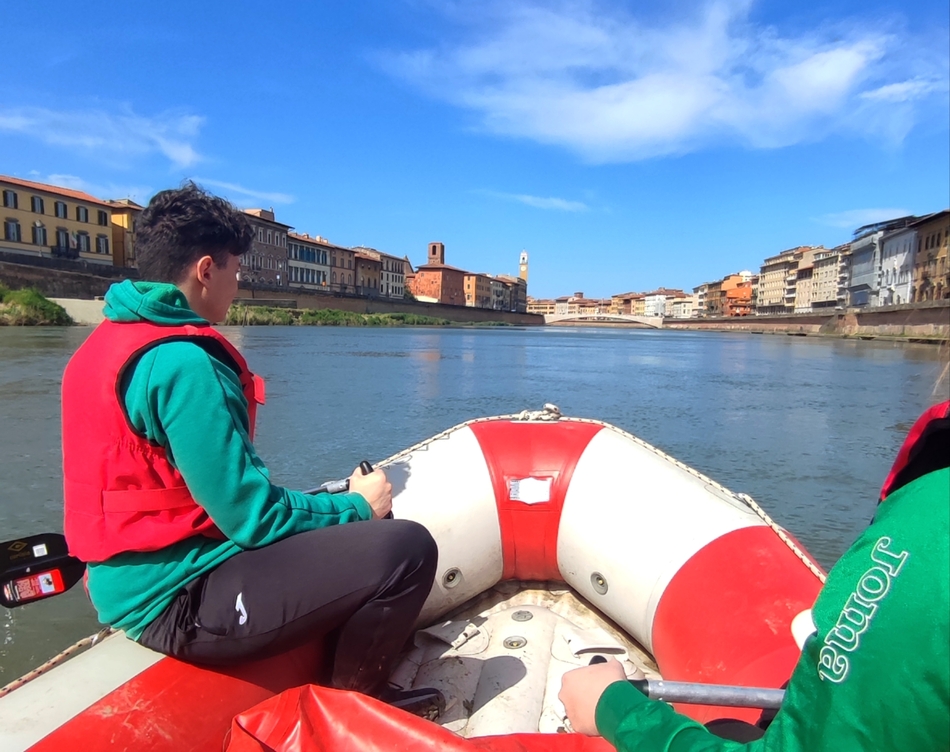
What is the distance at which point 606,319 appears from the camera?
122 meters

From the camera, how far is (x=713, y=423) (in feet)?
38.3

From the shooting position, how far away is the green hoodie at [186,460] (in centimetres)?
138

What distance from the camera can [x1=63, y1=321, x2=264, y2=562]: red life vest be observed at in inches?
55.4

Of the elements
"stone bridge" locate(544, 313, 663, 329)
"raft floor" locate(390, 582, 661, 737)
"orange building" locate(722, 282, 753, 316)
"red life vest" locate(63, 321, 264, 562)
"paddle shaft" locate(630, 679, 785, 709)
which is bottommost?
"raft floor" locate(390, 582, 661, 737)

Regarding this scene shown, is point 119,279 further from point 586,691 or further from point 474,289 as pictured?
point 474,289

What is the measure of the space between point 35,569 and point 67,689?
381mm

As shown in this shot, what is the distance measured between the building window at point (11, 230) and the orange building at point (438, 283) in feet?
208

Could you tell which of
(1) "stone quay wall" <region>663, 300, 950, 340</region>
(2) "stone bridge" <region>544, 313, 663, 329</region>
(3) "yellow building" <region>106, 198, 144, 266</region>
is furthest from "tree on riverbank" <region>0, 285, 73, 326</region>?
(2) "stone bridge" <region>544, 313, 663, 329</region>

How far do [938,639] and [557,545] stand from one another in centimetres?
250

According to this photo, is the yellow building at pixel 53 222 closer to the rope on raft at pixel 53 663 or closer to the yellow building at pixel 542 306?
the rope on raft at pixel 53 663

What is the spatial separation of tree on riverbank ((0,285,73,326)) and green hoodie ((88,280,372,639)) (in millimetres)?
37679

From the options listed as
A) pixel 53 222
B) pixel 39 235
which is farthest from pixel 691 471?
pixel 53 222

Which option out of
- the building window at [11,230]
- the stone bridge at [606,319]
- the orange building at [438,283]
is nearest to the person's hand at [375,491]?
the building window at [11,230]

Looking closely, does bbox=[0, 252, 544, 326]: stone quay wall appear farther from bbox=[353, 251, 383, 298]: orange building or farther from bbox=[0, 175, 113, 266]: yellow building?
bbox=[353, 251, 383, 298]: orange building
